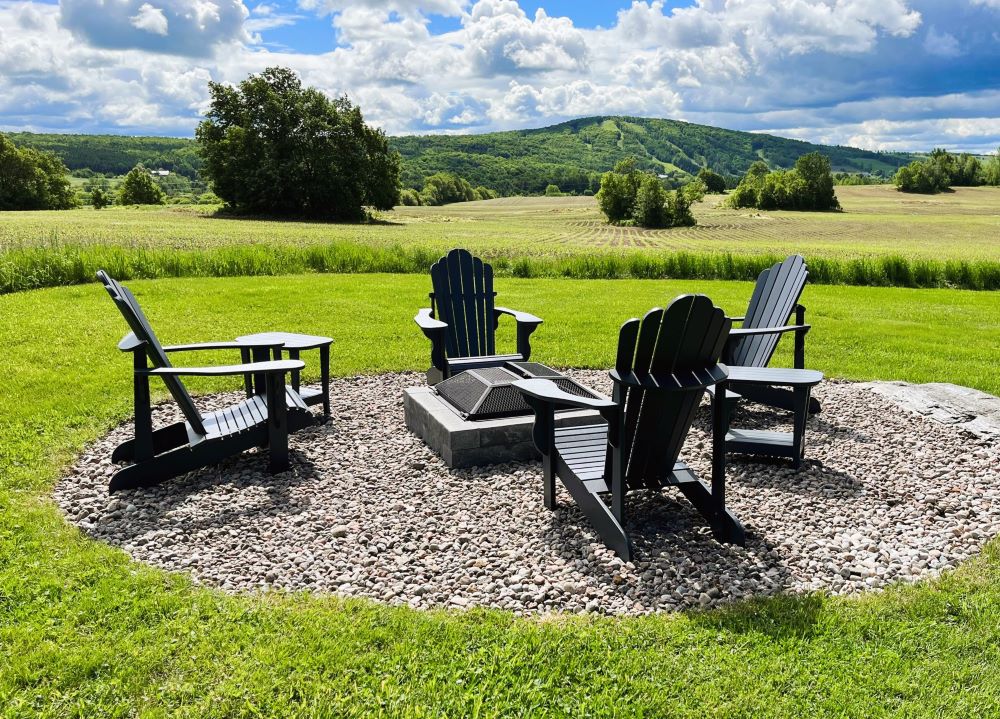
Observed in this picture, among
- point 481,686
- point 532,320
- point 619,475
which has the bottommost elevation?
point 481,686

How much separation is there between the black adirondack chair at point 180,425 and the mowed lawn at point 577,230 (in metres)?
12.9

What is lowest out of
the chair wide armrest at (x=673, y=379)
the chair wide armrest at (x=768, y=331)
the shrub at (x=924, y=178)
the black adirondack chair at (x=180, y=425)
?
the black adirondack chair at (x=180, y=425)

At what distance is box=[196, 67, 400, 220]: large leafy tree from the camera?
4516 cm

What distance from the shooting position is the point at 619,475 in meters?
3.58

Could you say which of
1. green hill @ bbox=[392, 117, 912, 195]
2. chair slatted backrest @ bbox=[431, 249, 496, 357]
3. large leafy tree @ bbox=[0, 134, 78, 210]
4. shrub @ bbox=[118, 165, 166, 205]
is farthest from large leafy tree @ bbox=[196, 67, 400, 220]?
green hill @ bbox=[392, 117, 912, 195]

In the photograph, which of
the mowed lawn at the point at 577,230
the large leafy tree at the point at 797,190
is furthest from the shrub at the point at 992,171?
the large leafy tree at the point at 797,190

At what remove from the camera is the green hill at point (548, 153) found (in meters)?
119

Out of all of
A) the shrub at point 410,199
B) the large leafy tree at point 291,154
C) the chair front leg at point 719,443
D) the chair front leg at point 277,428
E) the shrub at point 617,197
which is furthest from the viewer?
the shrub at point 410,199

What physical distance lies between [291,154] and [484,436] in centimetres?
4532

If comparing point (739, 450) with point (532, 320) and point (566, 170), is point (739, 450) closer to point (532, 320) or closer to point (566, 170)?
point (532, 320)

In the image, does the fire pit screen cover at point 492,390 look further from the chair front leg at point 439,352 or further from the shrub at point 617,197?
the shrub at point 617,197

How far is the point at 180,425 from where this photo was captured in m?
4.93

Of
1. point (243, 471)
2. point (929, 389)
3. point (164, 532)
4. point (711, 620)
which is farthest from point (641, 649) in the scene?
point (929, 389)

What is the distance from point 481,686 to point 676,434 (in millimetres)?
1736
